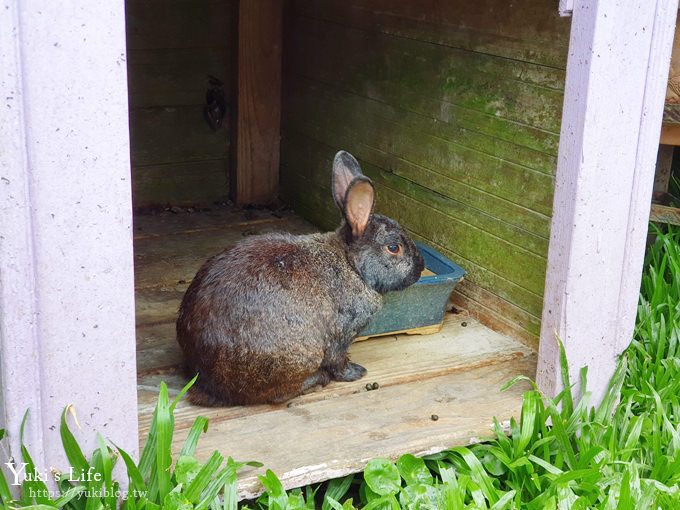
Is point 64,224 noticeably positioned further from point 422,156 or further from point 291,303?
point 422,156

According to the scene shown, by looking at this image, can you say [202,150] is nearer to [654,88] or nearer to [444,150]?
[444,150]

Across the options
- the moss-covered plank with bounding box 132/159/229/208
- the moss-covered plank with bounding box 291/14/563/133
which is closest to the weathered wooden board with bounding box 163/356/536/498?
the moss-covered plank with bounding box 291/14/563/133

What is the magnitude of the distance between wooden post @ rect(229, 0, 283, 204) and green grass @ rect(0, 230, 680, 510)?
3.10 metres

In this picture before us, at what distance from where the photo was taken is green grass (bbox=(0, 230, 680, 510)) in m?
2.73

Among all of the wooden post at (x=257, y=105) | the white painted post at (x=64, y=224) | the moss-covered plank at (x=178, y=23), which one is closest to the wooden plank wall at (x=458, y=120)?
the wooden post at (x=257, y=105)

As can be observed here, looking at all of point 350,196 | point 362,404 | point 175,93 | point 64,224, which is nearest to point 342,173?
point 350,196

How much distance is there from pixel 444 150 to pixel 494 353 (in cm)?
110

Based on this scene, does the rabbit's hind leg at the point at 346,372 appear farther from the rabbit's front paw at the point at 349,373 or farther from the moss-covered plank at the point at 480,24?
the moss-covered plank at the point at 480,24

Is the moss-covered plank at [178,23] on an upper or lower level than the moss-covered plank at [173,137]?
upper

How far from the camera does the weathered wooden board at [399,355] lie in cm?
375

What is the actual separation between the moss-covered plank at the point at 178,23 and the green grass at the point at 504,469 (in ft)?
11.0

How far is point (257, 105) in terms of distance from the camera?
233 inches

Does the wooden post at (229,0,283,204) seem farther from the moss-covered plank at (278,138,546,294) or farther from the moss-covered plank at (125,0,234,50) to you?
the moss-covered plank at (278,138,546,294)

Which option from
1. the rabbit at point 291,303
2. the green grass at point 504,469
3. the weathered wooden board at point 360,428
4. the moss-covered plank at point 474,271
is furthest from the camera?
the moss-covered plank at point 474,271
